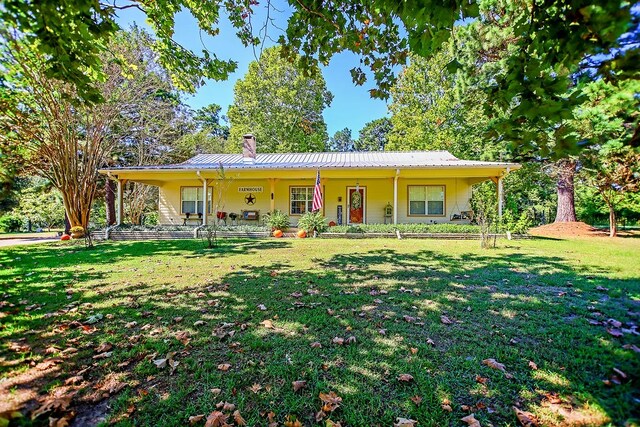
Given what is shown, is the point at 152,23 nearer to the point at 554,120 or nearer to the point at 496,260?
the point at 554,120

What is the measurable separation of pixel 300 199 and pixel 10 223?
3022 cm

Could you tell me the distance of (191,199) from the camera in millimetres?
16875

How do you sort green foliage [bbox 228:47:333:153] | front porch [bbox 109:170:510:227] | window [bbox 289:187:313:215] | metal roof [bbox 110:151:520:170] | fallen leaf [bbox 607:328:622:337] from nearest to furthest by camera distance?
fallen leaf [bbox 607:328:622:337] → metal roof [bbox 110:151:520:170] → front porch [bbox 109:170:510:227] → window [bbox 289:187:313:215] → green foliage [bbox 228:47:333:153]

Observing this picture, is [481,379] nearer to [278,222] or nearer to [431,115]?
[278,222]

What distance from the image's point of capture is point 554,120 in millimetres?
1900

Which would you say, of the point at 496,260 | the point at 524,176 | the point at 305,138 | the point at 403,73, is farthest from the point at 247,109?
the point at 496,260

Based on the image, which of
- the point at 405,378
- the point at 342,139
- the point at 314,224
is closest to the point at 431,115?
the point at 314,224

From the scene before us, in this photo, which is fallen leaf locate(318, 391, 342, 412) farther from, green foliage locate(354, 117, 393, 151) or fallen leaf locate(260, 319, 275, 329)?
green foliage locate(354, 117, 393, 151)

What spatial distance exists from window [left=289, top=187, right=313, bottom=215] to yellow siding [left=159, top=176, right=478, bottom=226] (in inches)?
10.6

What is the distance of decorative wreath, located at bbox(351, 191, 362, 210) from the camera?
16.0 meters

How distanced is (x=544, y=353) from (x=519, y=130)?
7.09ft

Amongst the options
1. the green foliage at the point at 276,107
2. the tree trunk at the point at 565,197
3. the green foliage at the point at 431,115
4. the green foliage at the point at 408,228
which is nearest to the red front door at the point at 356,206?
the green foliage at the point at 408,228

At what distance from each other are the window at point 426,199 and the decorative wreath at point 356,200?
2.87 metres

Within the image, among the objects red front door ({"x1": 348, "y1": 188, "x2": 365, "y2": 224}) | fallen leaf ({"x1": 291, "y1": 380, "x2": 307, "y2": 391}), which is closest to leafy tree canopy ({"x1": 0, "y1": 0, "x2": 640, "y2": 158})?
fallen leaf ({"x1": 291, "y1": 380, "x2": 307, "y2": 391})
